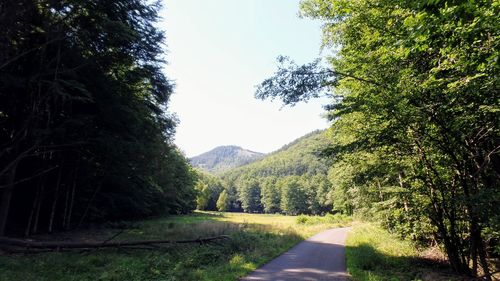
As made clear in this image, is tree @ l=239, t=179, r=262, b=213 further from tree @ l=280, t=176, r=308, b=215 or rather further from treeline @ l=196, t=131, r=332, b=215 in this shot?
tree @ l=280, t=176, r=308, b=215

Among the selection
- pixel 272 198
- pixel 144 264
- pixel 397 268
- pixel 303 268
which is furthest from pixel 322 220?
pixel 272 198

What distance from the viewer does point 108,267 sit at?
1259cm

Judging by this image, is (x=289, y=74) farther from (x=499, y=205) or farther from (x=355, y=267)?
(x=355, y=267)

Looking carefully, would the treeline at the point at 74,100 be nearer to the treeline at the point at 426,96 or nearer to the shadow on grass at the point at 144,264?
the shadow on grass at the point at 144,264

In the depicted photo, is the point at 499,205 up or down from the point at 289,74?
down

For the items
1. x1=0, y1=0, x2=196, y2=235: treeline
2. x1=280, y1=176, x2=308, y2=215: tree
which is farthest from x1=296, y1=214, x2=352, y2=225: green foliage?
x1=280, y1=176, x2=308, y2=215: tree

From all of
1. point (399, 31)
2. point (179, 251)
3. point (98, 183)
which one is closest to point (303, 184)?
point (98, 183)

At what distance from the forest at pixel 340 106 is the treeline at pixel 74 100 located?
0.31ft

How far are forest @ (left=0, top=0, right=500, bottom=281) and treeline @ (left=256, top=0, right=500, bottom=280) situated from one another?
0.18ft

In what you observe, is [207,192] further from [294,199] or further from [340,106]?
[340,106]

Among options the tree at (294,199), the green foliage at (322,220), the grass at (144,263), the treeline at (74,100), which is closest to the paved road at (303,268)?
the grass at (144,263)

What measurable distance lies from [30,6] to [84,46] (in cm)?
344

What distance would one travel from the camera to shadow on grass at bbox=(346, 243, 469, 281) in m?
12.0

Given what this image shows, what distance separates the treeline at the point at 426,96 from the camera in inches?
259
